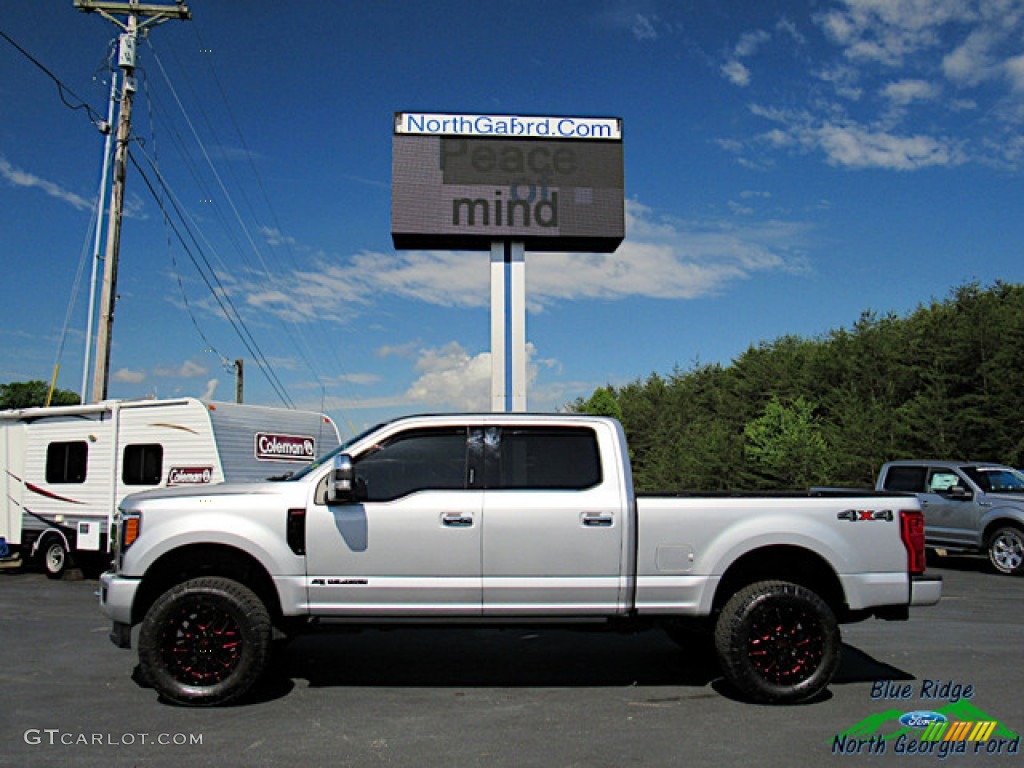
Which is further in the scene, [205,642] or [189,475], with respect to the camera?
[189,475]

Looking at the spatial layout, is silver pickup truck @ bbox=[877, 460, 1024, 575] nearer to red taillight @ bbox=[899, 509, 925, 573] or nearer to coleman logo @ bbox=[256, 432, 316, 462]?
red taillight @ bbox=[899, 509, 925, 573]

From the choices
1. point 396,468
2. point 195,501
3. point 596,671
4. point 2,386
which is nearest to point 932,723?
point 596,671

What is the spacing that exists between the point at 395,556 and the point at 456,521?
0.48m

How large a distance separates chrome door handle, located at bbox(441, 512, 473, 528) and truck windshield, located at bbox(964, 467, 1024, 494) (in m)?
11.8

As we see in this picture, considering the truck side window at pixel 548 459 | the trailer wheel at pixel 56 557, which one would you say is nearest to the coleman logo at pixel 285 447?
the trailer wheel at pixel 56 557

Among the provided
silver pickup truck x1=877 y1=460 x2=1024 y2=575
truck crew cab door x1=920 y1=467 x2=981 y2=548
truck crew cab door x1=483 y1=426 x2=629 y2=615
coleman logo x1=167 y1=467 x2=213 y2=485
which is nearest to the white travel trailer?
coleman logo x1=167 y1=467 x2=213 y2=485

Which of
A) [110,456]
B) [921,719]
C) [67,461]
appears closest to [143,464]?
[110,456]

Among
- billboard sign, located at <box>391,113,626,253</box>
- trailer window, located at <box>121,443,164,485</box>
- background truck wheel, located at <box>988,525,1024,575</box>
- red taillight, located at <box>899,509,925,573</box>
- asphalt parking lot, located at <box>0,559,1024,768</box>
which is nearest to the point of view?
asphalt parking lot, located at <box>0,559,1024,768</box>

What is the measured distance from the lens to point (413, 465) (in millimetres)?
5953

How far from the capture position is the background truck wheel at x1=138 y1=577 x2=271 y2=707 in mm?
5633

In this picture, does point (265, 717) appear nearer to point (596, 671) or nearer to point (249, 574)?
point (249, 574)

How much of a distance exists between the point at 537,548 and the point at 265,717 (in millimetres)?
2108

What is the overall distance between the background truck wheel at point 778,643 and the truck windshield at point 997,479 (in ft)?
33.5

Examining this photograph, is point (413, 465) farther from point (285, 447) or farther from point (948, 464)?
point (948, 464)
